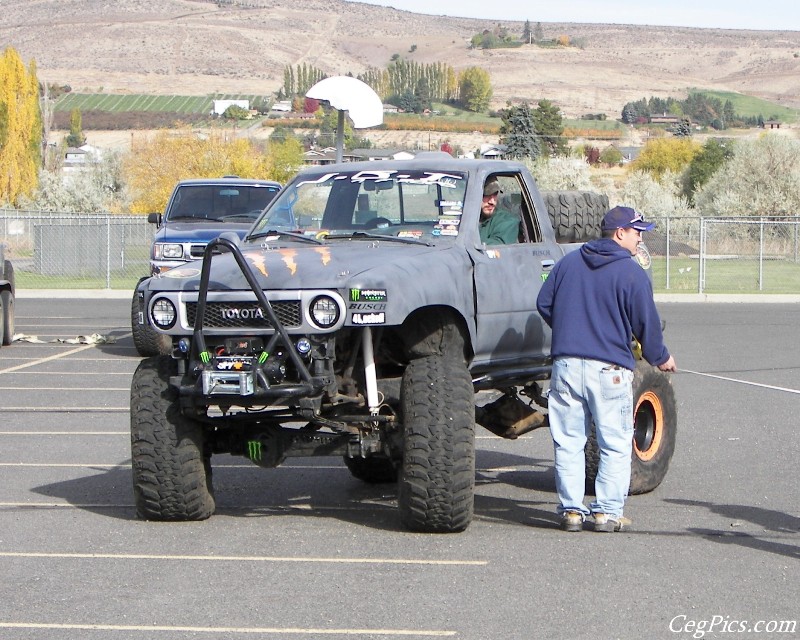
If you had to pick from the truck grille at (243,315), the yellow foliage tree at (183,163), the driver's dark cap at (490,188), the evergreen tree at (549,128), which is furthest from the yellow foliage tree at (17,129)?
the truck grille at (243,315)

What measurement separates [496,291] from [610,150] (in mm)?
134701

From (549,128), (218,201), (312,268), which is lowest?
(312,268)

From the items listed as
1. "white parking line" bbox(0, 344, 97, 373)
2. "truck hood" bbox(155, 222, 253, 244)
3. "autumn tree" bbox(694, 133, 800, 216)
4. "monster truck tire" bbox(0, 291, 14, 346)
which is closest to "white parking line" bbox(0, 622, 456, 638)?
"white parking line" bbox(0, 344, 97, 373)

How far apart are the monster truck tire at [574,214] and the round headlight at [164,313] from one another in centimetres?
330

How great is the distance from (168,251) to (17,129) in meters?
57.3

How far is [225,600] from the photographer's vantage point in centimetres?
670

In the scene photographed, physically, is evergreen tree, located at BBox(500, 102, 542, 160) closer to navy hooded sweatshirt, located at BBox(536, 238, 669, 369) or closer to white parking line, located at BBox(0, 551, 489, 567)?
navy hooded sweatshirt, located at BBox(536, 238, 669, 369)

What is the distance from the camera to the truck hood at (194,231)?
60.0ft

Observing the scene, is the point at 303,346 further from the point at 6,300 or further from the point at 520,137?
the point at 520,137

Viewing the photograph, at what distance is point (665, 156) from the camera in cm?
11644

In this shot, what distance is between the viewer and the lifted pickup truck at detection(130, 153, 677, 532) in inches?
312

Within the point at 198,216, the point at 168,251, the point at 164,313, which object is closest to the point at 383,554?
the point at 164,313

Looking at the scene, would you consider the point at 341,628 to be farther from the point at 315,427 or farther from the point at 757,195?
the point at 757,195

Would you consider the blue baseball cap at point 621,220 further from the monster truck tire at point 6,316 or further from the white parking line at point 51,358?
the monster truck tire at point 6,316
